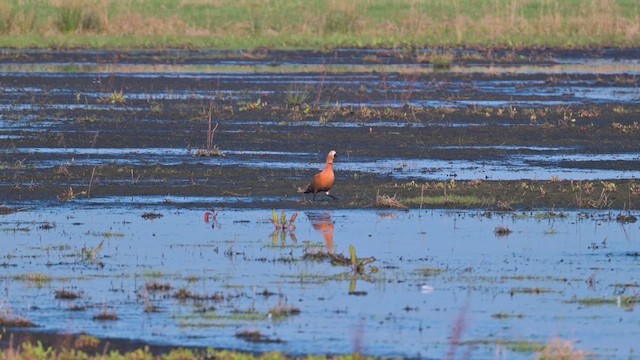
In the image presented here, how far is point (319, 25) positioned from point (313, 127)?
2209 centimetres

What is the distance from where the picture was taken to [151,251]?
40.6 ft

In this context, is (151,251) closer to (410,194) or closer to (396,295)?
(396,295)

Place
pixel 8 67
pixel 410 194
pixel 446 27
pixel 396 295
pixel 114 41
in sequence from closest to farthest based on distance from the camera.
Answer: pixel 396 295
pixel 410 194
pixel 8 67
pixel 114 41
pixel 446 27

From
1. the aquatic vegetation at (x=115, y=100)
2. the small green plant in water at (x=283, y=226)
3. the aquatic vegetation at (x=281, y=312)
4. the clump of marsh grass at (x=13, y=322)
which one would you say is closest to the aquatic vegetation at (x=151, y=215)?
the small green plant in water at (x=283, y=226)

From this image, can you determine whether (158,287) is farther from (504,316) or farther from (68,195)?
(68,195)

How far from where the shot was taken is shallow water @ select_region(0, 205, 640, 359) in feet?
30.7

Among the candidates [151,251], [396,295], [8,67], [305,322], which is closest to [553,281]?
[396,295]

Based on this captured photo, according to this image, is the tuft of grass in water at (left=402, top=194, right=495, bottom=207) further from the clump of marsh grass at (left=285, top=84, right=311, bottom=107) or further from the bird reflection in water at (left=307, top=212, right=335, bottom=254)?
the clump of marsh grass at (left=285, top=84, right=311, bottom=107)

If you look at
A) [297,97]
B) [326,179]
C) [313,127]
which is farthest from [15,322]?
[297,97]

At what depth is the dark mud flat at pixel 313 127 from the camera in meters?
16.3

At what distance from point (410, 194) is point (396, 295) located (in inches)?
199

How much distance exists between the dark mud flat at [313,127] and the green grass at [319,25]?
4297 millimetres

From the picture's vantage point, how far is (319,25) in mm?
44031

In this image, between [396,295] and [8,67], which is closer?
[396,295]
